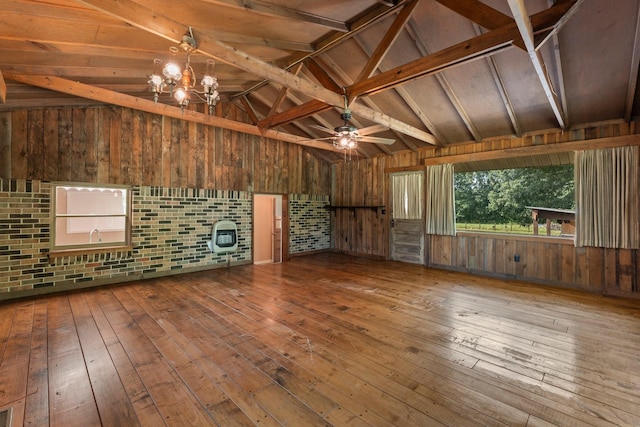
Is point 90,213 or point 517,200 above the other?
point 517,200

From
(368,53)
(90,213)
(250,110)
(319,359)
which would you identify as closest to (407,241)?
(368,53)

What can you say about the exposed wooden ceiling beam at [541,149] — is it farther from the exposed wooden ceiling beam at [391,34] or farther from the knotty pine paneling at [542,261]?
the exposed wooden ceiling beam at [391,34]

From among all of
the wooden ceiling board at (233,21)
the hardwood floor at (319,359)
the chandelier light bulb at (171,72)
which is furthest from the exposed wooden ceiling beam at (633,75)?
the chandelier light bulb at (171,72)

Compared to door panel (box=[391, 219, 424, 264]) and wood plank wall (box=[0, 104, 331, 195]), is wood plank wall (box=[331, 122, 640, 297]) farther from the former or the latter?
wood plank wall (box=[0, 104, 331, 195])

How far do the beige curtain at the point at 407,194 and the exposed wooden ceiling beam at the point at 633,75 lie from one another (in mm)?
3469

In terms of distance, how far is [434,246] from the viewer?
21.8 ft

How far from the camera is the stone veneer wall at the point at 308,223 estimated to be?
7.89 m

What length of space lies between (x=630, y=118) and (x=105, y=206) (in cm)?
1113

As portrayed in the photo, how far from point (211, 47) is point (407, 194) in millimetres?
5535

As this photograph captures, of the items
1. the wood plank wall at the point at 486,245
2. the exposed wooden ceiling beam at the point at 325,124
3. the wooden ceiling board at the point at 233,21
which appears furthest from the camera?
the exposed wooden ceiling beam at the point at 325,124

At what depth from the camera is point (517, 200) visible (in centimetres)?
607

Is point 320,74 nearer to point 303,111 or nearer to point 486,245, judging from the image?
point 303,111

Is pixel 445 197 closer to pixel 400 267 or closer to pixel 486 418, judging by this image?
pixel 400 267

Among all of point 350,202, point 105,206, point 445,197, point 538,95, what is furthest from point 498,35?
point 105,206
